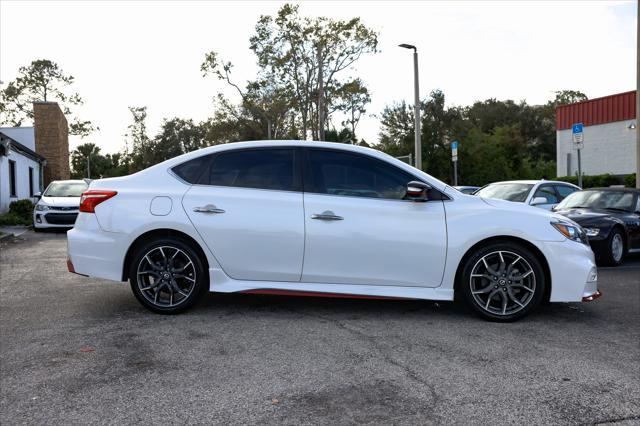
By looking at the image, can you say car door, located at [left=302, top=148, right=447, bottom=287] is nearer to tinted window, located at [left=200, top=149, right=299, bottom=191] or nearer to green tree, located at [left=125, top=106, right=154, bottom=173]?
tinted window, located at [left=200, top=149, right=299, bottom=191]

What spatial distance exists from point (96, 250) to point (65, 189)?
43.2 ft

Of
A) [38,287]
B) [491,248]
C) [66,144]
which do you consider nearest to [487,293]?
[491,248]

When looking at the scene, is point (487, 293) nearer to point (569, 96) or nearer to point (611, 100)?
point (611, 100)

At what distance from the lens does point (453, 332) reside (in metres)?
4.77

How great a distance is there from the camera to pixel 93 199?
5410 millimetres

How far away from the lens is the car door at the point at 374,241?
5109 millimetres

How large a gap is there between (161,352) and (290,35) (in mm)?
32261

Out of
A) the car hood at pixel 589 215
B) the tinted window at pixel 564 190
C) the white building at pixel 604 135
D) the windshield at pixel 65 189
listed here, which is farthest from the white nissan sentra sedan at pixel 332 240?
the white building at pixel 604 135

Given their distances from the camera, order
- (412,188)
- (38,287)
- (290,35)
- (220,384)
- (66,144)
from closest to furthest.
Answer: (220,384)
(412,188)
(38,287)
(290,35)
(66,144)

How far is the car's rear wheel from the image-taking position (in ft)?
29.5

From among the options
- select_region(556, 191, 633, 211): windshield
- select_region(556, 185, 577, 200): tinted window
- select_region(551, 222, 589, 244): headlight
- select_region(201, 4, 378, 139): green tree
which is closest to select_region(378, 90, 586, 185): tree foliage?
select_region(201, 4, 378, 139): green tree

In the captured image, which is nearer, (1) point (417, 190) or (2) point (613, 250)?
(1) point (417, 190)

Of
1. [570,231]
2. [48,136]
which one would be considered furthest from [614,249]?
[48,136]

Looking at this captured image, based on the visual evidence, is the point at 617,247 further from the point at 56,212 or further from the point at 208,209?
the point at 56,212
